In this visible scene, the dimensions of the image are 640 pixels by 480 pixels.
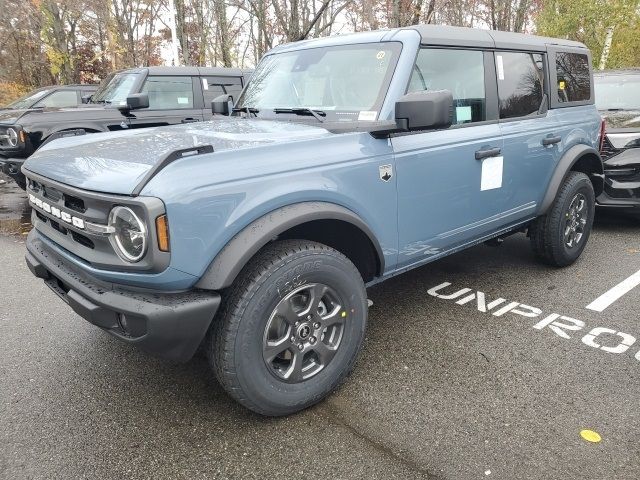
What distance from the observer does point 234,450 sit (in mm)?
2236

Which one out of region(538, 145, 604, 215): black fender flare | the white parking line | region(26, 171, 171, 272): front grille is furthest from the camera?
region(538, 145, 604, 215): black fender flare

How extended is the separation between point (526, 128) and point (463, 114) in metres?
0.73

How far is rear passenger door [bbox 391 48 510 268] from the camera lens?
9.40ft

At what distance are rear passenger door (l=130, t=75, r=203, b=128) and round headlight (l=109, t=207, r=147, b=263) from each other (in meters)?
5.81

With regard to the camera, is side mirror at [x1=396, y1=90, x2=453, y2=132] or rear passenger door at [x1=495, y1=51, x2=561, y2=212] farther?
rear passenger door at [x1=495, y1=51, x2=561, y2=212]

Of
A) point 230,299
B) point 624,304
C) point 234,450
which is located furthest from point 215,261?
point 624,304

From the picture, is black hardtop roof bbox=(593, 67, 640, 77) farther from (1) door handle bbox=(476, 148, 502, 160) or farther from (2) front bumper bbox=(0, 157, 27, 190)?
(2) front bumper bbox=(0, 157, 27, 190)

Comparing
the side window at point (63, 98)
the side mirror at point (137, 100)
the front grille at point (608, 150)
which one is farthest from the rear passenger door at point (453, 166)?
the side window at point (63, 98)

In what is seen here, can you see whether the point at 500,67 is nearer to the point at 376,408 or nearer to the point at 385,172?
the point at 385,172

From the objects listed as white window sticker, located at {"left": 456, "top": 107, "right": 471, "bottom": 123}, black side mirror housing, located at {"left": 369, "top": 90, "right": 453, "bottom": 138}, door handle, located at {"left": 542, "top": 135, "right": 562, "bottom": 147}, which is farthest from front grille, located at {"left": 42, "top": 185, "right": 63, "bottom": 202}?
door handle, located at {"left": 542, "top": 135, "right": 562, "bottom": 147}

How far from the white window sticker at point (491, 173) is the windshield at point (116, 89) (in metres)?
5.88

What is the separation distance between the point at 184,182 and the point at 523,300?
2885mm

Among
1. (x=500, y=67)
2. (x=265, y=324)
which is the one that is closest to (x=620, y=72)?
(x=500, y=67)

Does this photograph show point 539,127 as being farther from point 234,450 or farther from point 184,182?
point 234,450
